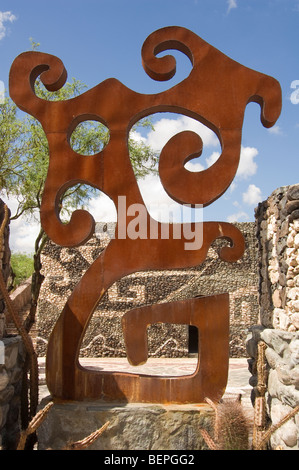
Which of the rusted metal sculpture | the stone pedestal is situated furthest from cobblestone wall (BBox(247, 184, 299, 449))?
the stone pedestal

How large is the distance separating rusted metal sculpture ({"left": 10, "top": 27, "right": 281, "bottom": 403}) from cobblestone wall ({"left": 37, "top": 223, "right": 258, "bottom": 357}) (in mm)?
8838

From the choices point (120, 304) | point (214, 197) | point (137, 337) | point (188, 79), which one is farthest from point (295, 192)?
point (120, 304)

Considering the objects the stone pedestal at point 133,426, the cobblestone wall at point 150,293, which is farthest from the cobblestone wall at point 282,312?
the cobblestone wall at point 150,293

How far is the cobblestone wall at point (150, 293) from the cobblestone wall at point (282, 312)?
8308 mm

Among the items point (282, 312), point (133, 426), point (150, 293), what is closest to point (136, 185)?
point (282, 312)

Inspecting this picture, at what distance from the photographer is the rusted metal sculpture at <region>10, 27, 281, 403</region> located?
3.98 meters

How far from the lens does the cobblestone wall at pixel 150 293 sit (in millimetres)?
12891

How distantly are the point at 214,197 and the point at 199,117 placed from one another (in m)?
0.76

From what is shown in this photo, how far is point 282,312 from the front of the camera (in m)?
3.97

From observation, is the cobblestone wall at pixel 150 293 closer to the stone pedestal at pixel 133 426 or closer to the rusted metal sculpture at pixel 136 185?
the rusted metal sculpture at pixel 136 185

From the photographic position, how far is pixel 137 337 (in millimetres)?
3947
